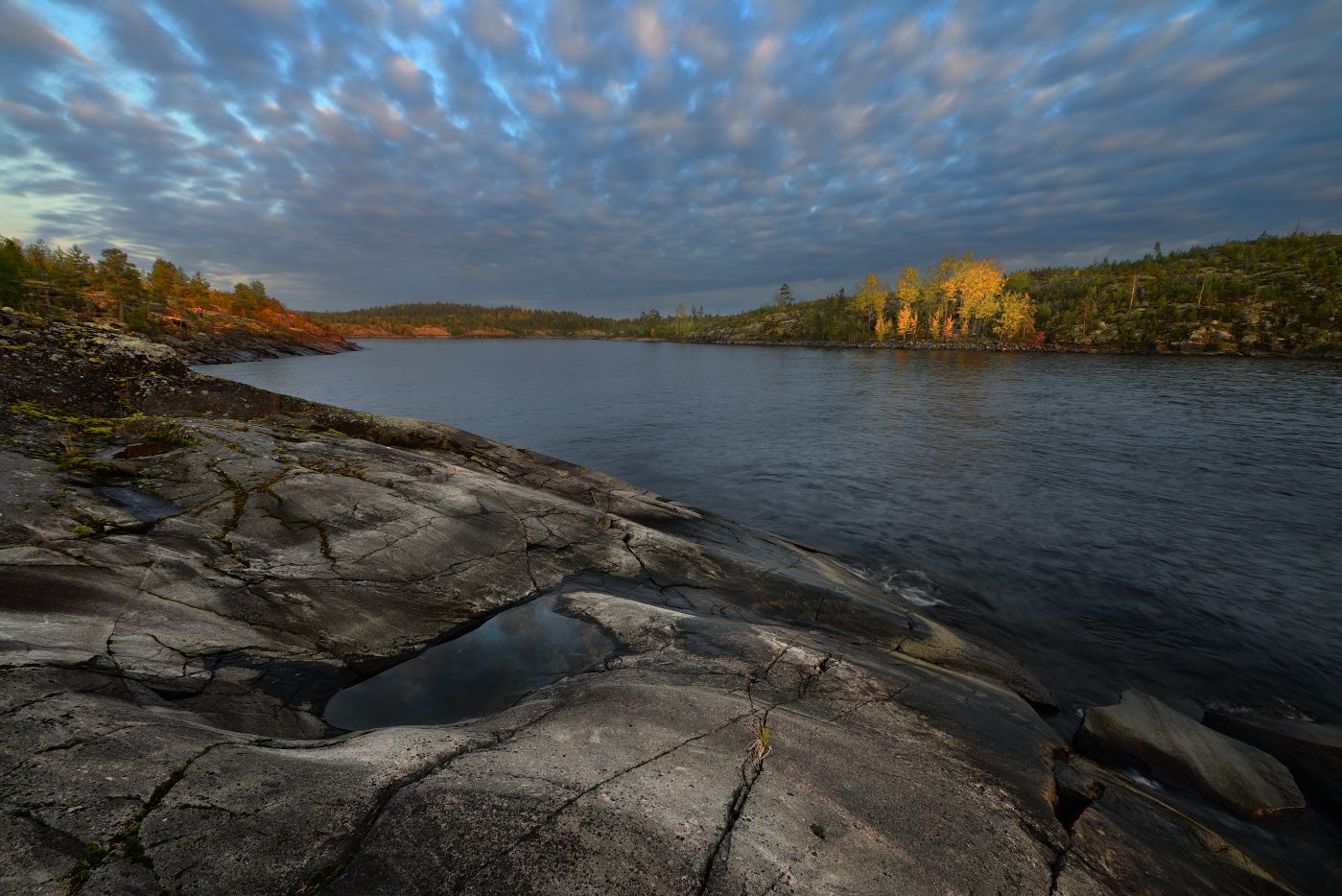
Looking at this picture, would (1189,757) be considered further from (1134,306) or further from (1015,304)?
(1134,306)

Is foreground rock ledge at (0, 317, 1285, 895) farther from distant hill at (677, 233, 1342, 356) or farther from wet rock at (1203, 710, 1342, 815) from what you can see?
distant hill at (677, 233, 1342, 356)

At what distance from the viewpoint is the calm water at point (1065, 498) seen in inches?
427

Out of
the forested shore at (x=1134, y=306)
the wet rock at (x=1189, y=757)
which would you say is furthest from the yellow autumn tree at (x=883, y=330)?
the wet rock at (x=1189, y=757)

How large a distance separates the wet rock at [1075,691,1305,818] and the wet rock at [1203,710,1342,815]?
42cm

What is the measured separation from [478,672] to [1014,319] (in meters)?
139

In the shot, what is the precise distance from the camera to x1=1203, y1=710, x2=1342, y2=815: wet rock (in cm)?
691

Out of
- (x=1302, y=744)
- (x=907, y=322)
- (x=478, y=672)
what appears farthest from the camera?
(x=907, y=322)

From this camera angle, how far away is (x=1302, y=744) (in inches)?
296

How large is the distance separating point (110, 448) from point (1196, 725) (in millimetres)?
19529

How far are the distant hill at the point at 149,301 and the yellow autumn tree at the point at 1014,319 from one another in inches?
5861

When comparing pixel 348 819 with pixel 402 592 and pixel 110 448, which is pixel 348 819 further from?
pixel 110 448

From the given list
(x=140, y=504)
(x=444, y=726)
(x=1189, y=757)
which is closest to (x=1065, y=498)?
(x=1189, y=757)

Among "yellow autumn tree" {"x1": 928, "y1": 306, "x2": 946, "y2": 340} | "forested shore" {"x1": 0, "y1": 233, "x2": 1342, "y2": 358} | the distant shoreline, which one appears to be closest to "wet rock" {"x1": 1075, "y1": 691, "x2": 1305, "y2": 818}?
"forested shore" {"x1": 0, "y1": 233, "x2": 1342, "y2": 358}

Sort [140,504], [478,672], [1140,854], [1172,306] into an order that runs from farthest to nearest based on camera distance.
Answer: [1172,306]
[140,504]
[478,672]
[1140,854]
